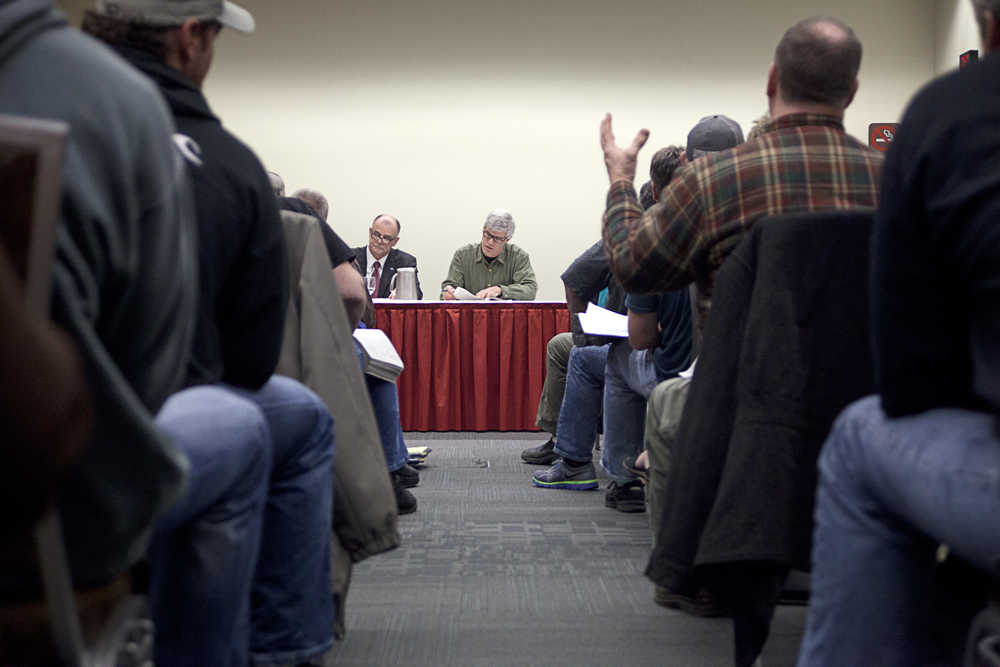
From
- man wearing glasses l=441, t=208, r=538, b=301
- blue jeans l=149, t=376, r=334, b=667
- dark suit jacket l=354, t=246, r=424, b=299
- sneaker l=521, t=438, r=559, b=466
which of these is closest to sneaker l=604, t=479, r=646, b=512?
sneaker l=521, t=438, r=559, b=466

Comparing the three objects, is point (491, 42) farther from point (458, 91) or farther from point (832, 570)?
point (832, 570)

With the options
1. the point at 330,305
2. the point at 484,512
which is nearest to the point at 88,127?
the point at 330,305

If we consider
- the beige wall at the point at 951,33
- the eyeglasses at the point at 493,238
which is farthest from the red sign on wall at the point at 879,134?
the eyeglasses at the point at 493,238

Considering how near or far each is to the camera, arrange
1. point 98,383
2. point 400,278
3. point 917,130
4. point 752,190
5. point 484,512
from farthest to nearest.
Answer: point 400,278
point 484,512
point 752,190
point 917,130
point 98,383

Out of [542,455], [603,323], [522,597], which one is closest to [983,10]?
[522,597]

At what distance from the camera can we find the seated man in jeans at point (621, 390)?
241cm

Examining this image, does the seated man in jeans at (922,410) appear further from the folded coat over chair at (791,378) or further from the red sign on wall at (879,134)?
the red sign on wall at (879,134)

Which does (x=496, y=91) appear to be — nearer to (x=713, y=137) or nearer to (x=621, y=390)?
(x=621, y=390)

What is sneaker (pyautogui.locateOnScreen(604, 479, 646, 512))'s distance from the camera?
2.98 meters

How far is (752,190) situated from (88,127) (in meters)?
1.12

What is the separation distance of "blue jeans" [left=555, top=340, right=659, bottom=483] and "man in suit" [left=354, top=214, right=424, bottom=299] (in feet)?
7.23

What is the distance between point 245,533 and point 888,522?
701 millimetres

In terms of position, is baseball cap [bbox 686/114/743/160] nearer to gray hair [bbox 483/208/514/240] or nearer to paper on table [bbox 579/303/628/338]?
paper on table [bbox 579/303/628/338]

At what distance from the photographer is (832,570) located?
101cm
